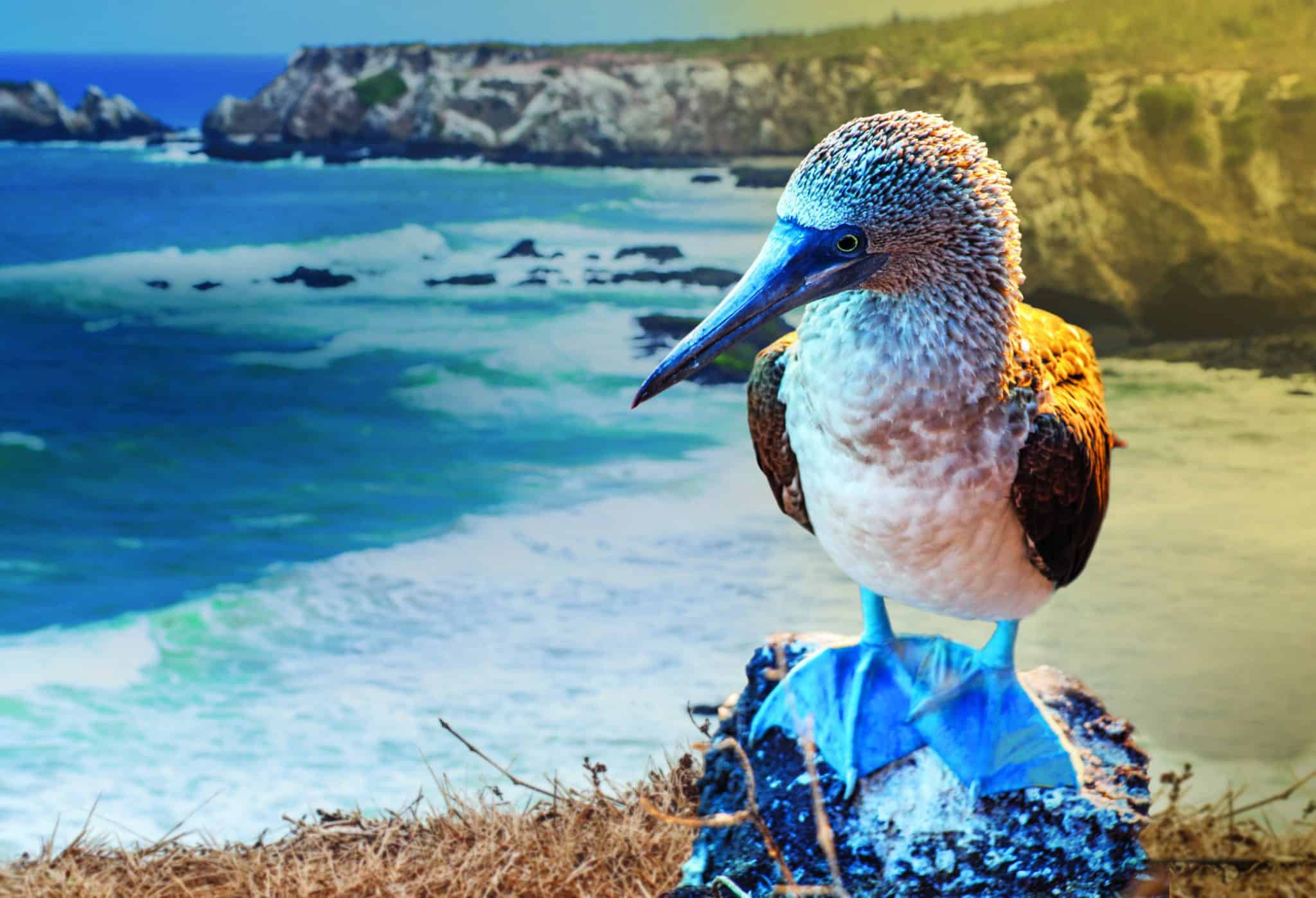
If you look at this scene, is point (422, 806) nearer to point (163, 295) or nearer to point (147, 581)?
point (147, 581)

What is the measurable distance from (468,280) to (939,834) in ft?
7.78

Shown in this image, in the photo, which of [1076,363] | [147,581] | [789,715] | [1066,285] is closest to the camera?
[1076,363]

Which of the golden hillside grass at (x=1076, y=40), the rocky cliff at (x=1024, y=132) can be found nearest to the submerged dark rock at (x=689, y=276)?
the rocky cliff at (x=1024, y=132)

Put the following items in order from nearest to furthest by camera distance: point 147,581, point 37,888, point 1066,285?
1. point 37,888
2. point 147,581
3. point 1066,285

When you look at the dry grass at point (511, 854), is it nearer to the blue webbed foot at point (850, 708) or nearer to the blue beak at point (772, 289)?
the blue webbed foot at point (850, 708)

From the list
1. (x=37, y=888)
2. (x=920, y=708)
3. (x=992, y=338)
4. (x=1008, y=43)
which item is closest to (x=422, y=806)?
(x=37, y=888)

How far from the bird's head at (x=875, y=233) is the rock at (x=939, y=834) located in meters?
0.80

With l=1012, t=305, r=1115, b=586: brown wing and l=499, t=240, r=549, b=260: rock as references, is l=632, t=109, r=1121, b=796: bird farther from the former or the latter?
l=499, t=240, r=549, b=260: rock

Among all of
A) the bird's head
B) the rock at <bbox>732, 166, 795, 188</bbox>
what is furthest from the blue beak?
the rock at <bbox>732, 166, 795, 188</bbox>

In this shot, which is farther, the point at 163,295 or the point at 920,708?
the point at 163,295

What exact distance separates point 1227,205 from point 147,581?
128 inches

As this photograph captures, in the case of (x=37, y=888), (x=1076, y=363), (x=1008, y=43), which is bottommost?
(x=37, y=888)

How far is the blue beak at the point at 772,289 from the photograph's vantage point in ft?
5.49

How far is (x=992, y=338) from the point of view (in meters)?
1.76
